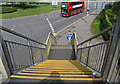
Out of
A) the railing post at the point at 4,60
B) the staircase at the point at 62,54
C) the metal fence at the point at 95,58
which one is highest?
the railing post at the point at 4,60

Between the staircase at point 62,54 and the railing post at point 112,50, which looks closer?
the railing post at point 112,50

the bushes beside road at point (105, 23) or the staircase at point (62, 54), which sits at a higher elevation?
the bushes beside road at point (105, 23)

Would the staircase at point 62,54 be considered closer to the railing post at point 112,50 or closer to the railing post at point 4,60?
the railing post at point 4,60

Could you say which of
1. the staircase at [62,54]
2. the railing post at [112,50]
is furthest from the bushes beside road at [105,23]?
the railing post at [112,50]

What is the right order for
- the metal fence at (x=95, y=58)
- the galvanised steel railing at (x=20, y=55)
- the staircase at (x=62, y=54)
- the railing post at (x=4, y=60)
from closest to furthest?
1. the railing post at (x=4, y=60)
2. the galvanised steel railing at (x=20, y=55)
3. the metal fence at (x=95, y=58)
4. the staircase at (x=62, y=54)

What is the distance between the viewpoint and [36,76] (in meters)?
3.15

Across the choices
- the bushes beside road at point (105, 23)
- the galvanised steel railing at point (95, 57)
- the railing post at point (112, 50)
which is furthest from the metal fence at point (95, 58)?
the bushes beside road at point (105, 23)

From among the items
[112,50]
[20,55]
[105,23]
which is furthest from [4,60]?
[105,23]

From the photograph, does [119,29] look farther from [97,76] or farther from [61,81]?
[61,81]

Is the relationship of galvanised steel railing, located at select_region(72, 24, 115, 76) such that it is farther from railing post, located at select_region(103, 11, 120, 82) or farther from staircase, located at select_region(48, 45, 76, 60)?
staircase, located at select_region(48, 45, 76, 60)

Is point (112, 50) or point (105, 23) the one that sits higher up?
point (112, 50)

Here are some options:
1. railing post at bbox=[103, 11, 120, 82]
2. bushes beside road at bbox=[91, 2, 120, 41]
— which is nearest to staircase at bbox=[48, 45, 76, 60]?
railing post at bbox=[103, 11, 120, 82]

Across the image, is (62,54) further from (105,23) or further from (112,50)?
(105,23)

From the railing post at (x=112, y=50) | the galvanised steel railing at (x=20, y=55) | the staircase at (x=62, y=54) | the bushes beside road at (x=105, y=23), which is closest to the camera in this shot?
the railing post at (x=112, y=50)
